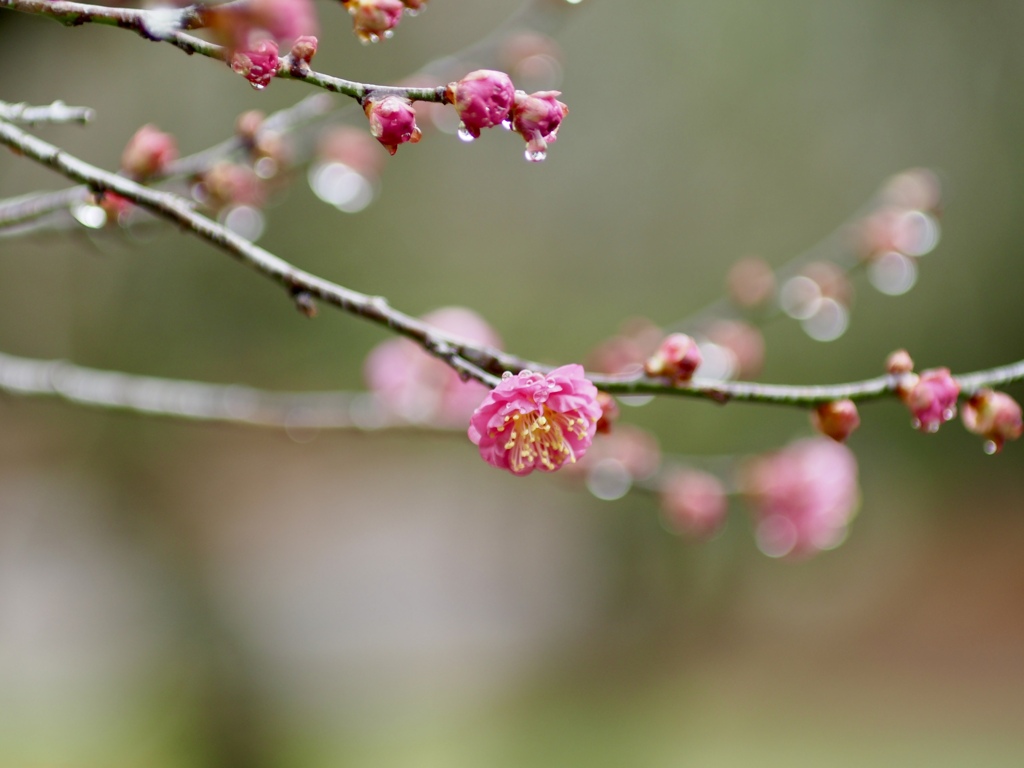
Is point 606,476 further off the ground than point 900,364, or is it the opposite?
point 606,476

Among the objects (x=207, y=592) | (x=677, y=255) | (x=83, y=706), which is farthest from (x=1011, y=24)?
(x=83, y=706)

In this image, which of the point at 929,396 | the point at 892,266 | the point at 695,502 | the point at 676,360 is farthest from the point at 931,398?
the point at 892,266

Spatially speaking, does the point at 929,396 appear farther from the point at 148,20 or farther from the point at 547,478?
the point at 547,478

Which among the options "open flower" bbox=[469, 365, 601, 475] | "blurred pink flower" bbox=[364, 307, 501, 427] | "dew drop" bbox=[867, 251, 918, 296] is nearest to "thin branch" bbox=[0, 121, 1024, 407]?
"open flower" bbox=[469, 365, 601, 475]

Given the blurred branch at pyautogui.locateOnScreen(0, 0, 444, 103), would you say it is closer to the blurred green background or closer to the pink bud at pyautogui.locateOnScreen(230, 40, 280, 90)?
the pink bud at pyautogui.locateOnScreen(230, 40, 280, 90)

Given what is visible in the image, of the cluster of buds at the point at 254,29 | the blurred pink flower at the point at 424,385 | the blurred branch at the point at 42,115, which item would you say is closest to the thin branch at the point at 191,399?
the blurred pink flower at the point at 424,385

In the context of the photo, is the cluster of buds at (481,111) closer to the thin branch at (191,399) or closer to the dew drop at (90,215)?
the dew drop at (90,215)

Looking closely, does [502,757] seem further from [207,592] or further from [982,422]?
[982,422]
